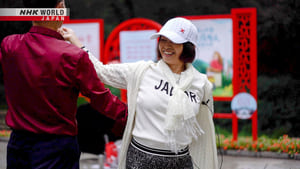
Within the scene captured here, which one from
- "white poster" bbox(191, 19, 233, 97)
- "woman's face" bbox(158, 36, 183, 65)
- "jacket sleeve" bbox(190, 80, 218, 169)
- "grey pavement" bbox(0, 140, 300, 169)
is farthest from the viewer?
"white poster" bbox(191, 19, 233, 97)

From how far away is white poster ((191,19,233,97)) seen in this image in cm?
565

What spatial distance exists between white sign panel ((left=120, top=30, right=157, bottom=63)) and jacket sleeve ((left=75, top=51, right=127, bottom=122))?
13.1 feet

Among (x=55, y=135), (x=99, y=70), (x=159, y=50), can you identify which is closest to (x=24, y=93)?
(x=55, y=135)

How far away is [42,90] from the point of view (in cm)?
179

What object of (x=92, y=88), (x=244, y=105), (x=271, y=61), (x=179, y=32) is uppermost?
(x=179, y=32)

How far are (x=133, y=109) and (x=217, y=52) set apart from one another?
369cm

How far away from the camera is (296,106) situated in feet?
19.4

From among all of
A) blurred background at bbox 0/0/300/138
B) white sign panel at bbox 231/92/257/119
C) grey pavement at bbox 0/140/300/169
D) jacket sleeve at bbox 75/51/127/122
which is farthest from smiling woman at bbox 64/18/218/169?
blurred background at bbox 0/0/300/138

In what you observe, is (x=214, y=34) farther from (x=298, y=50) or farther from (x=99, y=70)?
(x=99, y=70)

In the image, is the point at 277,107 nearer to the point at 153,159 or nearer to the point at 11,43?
the point at 153,159

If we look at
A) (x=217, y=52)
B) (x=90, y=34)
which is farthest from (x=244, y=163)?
(x=90, y=34)

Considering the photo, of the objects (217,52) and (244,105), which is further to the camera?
(217,52)

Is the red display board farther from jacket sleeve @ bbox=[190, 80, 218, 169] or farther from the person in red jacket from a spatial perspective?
the person in red jacket

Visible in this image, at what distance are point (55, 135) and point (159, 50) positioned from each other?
0.95 meters
